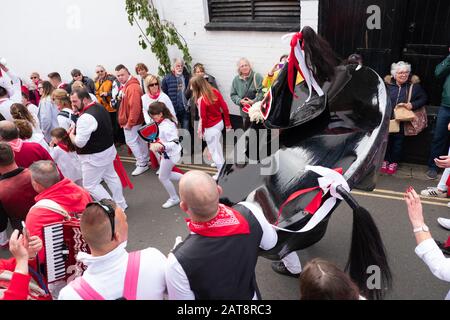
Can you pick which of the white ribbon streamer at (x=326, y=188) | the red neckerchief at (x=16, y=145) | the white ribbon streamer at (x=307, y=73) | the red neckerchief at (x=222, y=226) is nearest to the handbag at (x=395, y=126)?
the white ribbon streamer at (x=307, y=73)

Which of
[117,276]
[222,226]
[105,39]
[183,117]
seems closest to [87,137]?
[183,117]

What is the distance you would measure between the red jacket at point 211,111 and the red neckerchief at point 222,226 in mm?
3569

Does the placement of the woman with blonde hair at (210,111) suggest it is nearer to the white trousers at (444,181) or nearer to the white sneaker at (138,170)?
the white sneaker at (138,170)

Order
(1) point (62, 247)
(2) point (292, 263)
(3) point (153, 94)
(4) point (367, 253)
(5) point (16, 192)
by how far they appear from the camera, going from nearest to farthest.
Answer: (4) point (367, 253)
(1) point (62, 247)
(5) point (16, 192)
(2) point (292, 263)
(3) point (153, 94)

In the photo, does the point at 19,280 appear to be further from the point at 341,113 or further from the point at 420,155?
the point at 420,155

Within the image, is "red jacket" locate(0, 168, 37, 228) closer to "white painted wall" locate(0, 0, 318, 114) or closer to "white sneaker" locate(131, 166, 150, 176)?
"white sneaker" locate(131, 166, 150, 176)

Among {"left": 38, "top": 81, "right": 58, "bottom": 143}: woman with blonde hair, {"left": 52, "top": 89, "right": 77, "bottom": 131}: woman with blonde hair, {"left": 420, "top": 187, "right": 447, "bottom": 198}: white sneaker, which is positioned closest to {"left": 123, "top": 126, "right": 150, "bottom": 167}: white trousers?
{"left": 38, "top": 81, "right": 58, "bottom": 143}: woman with blonde hair

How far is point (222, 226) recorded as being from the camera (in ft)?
7.03

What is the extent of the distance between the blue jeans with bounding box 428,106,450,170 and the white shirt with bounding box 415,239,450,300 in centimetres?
358

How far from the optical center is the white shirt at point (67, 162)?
521 cm

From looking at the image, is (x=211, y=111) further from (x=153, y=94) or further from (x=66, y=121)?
(x=66, y=121)

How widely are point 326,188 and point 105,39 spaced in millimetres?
7707

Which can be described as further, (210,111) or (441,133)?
(210,111)

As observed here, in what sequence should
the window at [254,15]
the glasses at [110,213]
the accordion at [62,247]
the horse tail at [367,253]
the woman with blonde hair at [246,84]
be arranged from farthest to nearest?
1. the window at [254,15]
2. the woman with blonde hair at [246,84]
3. the accordion at [62,247]
4. the horse tail at [367,253]
5. the glasses at [110,213]
